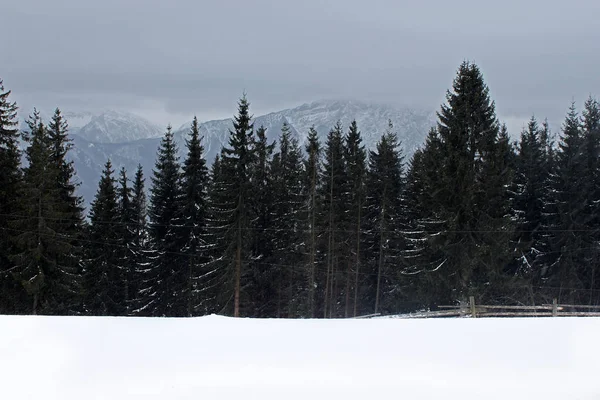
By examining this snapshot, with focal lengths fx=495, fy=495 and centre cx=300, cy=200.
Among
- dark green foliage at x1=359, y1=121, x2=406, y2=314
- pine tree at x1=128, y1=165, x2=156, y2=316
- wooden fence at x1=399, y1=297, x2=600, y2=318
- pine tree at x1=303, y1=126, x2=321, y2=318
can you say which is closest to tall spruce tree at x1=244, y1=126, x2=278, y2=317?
pine tree at x1=303, y1=126, x2=321, y2=318

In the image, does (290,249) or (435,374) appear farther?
(290,249)

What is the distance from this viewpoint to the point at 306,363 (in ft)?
26.8

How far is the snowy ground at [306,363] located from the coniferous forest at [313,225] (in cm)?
1744

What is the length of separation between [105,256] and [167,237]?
174 inches

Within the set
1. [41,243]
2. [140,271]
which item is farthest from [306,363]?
[140,271]

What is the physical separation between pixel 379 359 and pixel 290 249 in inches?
1088

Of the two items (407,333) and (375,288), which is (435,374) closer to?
(407,333)

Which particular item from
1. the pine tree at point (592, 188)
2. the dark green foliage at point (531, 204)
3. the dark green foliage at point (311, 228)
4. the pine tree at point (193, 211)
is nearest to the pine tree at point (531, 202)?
the dark green foliage at point (531, 204)

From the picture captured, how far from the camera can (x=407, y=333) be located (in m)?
9.57

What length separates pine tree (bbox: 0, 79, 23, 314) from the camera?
2652 centimetres

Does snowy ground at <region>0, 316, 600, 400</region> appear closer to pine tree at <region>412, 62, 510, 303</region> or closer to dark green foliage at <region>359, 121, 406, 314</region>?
pine tree at <region>412, 62, 510, 303</region>

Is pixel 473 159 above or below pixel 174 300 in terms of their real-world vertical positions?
above

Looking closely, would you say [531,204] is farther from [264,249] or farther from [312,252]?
[264,249]

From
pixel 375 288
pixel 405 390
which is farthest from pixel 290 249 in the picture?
pixel 405 390
